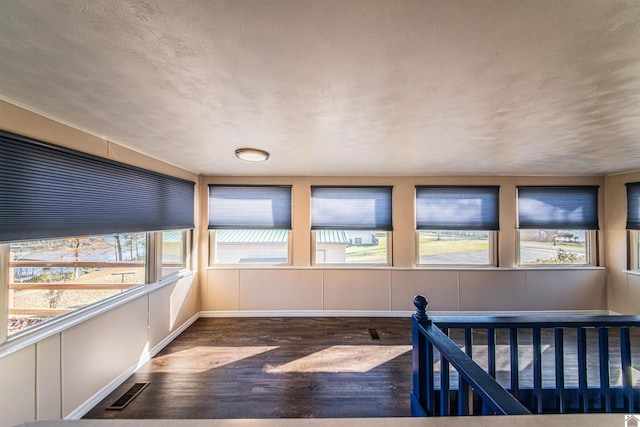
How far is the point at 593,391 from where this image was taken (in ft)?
6.48

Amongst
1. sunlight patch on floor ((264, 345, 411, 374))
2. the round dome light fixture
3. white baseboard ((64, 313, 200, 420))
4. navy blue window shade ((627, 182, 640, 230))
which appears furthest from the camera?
navy blue window shade ((627, 182, 640, 230))

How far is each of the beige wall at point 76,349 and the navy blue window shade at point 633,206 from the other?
6.60 m

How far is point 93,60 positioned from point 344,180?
3334 mm

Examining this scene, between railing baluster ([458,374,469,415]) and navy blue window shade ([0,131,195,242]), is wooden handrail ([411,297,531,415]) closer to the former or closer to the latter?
railing baluster ([458,374,469,415])

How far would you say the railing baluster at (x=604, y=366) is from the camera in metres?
1.68

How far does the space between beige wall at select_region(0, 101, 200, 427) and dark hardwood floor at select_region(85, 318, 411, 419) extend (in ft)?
0.73

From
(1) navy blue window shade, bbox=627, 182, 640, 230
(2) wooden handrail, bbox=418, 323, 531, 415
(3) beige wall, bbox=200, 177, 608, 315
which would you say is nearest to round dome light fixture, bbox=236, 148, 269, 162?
(3) beige wall, bbox=200, 177, 608, 315

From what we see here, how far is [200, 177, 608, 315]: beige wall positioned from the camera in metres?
3.99

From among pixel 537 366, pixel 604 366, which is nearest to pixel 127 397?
pixel 537 366

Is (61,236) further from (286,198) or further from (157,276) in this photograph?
(286,198)

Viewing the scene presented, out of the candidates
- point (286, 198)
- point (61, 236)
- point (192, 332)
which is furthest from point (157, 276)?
point (286, 198)

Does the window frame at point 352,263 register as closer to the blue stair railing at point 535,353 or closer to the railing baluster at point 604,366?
the blue stair railing at point 535,353

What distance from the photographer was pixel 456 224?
4.04 meters

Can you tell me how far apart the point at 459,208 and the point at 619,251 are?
97.6 inches
